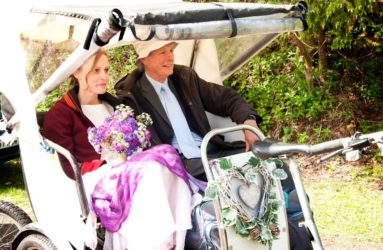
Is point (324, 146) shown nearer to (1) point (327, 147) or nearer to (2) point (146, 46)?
(1) point (327, 147)

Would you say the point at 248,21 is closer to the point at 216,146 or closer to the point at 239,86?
the point at 216,146

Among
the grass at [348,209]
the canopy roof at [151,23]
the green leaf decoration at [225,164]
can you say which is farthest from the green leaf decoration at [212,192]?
the grass at [348,209]

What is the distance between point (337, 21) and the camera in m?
6.25

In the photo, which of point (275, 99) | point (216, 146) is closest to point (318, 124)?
point (275, 99)

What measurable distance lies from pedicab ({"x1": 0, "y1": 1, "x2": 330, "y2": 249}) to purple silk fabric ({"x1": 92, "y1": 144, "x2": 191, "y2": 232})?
0.36ft

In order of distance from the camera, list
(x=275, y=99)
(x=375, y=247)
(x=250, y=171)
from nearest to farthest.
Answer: (x=250, y=171) → (x=375, y=247) → (x=275, y=99)

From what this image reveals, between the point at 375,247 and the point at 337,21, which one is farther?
the point at 337,21

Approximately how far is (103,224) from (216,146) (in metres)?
1.27

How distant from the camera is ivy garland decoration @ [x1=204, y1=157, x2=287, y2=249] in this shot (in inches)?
112

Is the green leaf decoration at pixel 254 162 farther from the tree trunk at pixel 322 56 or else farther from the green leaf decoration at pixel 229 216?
the tree trunk at pixel 322 56

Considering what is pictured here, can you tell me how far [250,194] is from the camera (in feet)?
9.67

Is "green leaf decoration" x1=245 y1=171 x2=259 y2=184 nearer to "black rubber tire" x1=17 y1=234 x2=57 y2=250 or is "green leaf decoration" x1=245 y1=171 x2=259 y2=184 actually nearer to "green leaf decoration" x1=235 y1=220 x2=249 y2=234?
"green leaf decoration" x1=235 y1=220 x2=249 y2=234

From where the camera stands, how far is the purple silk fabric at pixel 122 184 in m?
3.01

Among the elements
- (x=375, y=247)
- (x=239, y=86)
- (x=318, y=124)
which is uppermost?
(x=239, y=86)
